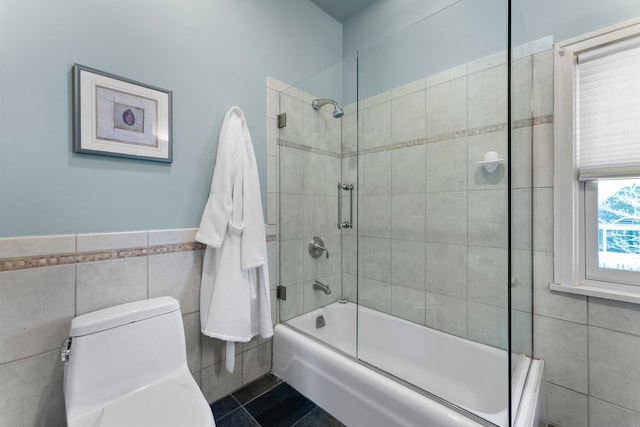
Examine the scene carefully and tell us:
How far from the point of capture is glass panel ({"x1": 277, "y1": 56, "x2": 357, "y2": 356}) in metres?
1.93

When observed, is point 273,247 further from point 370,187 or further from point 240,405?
point 240,405

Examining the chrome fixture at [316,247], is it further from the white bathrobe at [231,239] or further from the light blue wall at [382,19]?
the light blue wall at [382,19]

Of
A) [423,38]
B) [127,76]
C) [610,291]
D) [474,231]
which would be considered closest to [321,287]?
[474,231]

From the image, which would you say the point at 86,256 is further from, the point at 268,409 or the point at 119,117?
the point at 268,409

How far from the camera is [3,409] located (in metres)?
1.01

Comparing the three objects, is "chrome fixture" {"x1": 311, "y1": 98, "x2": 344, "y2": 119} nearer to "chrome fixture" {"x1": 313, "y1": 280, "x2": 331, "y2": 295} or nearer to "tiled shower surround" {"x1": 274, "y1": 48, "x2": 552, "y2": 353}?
"tiled shower surround" {"x1": 274, "y1": 48, "x2": 552, "y2": 353}

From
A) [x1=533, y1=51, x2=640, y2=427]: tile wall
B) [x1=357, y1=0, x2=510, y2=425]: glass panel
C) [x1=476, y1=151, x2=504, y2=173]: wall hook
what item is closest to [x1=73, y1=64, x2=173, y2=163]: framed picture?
[x1=357, y1=0, x2=510, y2=425]: glass panel

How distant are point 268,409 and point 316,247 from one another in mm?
1022

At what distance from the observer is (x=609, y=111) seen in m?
1.29

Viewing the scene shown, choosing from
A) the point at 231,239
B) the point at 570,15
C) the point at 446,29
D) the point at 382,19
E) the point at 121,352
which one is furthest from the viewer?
the point at 382,19

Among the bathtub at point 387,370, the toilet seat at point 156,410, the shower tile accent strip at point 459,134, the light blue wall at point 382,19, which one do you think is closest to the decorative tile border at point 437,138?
the shower tile accent strip at point 459,134

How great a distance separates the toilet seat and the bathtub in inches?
27.5

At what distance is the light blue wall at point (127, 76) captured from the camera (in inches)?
40.4

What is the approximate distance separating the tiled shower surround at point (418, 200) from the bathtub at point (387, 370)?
10cm
